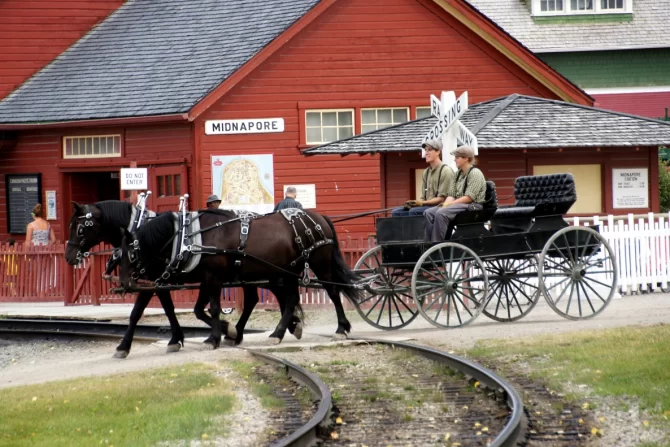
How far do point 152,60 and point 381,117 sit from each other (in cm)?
550

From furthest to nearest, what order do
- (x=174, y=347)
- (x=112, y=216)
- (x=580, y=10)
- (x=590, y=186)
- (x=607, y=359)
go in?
(x=580, y=10) → (x=590, y=186) → (x=174, y=347) → (x=112, y=216) → (x=607, y=359)

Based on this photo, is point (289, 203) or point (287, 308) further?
point (289, 203)

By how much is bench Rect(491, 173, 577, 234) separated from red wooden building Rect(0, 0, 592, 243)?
35.5 ft

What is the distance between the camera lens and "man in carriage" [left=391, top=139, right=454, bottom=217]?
15.1 meters

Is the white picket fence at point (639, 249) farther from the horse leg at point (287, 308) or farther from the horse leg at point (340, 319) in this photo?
the horse leg at point (287, 308)

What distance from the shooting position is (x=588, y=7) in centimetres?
4300

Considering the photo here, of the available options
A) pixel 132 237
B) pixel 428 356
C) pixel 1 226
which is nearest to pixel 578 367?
pixel 428 356

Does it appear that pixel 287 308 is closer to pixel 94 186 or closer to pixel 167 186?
pixel 167 186

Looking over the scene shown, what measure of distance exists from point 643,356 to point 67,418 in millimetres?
5099

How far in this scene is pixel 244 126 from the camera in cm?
2595

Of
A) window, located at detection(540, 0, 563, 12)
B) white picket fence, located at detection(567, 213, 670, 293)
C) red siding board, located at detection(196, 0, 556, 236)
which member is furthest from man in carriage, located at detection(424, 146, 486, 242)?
window, located at detection(540, 0, 563, 12)

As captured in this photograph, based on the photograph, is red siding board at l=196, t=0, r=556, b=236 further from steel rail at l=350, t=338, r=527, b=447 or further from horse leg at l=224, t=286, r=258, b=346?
steel rail at l=350, t=338, r=527, b=447

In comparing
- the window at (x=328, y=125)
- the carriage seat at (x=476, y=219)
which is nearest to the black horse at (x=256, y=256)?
the carriage seat at (x=476, y=219)

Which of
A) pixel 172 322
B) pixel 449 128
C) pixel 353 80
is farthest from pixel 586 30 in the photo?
pixel 172 322
